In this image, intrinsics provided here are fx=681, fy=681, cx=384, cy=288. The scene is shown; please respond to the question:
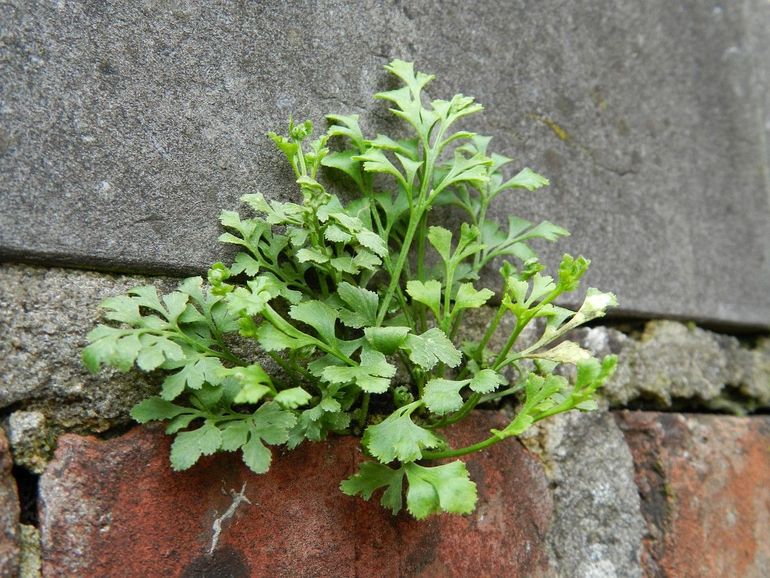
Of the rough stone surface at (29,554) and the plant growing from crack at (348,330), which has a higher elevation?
the plant growing from crack at (348,330)

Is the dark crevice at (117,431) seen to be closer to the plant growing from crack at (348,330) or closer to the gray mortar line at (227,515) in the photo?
the plant growing from crack at (348,330)

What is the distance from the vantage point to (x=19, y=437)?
2.98ft

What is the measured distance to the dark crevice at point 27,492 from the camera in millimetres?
907

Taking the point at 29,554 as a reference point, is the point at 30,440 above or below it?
above

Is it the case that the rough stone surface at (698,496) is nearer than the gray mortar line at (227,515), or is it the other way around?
the gray mortar line at (227,515)

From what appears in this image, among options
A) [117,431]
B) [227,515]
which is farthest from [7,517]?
[227,515]

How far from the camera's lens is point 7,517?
86cm

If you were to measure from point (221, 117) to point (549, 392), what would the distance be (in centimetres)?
67

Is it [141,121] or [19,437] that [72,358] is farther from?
[141,121]

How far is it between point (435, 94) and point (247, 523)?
881mm

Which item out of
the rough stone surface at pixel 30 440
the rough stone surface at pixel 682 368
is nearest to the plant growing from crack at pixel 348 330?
the rough stone surface at pixel 30 440

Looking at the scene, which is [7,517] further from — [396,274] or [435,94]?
[435,94]

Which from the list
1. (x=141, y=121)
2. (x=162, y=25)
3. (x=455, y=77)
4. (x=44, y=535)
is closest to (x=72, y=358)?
(x=44, y=535)

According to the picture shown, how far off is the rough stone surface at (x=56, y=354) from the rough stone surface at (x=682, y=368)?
1016mm
